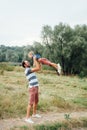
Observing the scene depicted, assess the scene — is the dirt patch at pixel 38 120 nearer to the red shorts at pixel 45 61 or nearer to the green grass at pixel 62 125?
the green grass at pixel 62 125

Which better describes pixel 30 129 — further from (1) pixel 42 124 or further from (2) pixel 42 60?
(2) pixel 42 60

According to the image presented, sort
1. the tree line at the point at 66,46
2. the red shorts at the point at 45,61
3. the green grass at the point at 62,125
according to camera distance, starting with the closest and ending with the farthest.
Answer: the red shorts at the point at 45,61, the green grass at the point at 62,125, the tree line at the point at 66,46

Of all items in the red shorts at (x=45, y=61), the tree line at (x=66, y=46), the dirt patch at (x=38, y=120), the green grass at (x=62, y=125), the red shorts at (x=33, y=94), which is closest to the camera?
the red shorts at (x=45, y=61)

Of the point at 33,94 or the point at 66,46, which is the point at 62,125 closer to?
the point at 33,94

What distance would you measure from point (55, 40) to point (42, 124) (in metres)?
41.1

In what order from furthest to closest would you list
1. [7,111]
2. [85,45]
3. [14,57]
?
[14,57]
[85,45]
[7,111]

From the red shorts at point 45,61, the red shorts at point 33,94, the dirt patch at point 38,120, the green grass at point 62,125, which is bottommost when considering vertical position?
the green grass at point 62,125

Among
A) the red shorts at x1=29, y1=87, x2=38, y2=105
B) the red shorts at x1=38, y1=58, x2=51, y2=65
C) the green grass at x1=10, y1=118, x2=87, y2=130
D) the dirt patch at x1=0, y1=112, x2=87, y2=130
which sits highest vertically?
the red shorts at x1=38, y1=58, x2=51, y2=65

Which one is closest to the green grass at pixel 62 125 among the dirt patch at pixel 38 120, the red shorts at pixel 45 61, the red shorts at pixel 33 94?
the dirt patch at pixel 38 120

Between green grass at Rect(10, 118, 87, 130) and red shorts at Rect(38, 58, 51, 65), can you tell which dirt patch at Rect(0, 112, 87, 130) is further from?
red shorts at Rect(38, 58, 51, 65)

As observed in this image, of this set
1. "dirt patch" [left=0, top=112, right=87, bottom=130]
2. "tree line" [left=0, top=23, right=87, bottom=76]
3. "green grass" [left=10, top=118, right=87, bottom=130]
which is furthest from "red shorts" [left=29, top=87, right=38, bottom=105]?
"tree line" [left=0, top=23, right=87, bottom=76]

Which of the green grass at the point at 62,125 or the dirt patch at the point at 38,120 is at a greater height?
the dirt patch at the point at 38,120

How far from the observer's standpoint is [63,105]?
12336 mm

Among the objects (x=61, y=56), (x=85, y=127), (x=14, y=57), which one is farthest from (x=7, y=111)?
(x=14, y=57)
